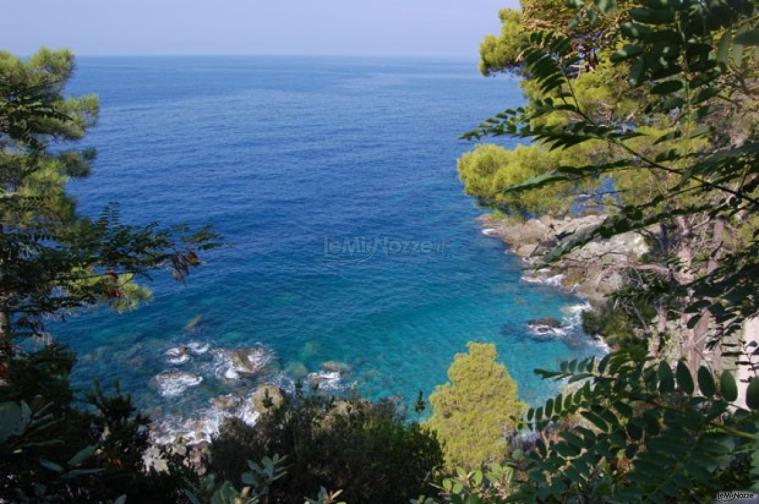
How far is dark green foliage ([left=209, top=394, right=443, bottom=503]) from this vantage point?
5328 mm

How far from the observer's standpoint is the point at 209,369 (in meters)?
20.3

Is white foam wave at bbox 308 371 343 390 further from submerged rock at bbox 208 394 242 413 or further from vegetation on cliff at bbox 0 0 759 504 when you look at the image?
vegetation on cliff at bbox 0 0 759 504

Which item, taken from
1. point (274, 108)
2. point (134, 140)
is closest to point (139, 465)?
point (134, 140)

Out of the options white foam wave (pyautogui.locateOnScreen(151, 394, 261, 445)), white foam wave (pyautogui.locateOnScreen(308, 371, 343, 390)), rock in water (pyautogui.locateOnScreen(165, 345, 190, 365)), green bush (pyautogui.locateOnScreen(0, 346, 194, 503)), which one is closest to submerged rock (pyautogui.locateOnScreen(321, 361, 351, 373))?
white foam wave (pyautogui.locateOnScreen(308, 371, 343, 390))

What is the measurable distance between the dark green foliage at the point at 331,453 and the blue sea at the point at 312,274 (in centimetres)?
646

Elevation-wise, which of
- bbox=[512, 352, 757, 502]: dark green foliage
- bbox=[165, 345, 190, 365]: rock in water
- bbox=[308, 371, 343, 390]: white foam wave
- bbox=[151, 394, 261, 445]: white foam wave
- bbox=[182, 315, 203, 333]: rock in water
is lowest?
bbox=[151, 394, 261, 445]: white foam wave

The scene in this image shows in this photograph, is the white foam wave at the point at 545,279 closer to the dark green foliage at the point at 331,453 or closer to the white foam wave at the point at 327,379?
the white foam wave at the point at 327,379

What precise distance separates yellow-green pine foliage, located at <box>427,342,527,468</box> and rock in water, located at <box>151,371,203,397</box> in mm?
11297

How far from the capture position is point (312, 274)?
2811 cm

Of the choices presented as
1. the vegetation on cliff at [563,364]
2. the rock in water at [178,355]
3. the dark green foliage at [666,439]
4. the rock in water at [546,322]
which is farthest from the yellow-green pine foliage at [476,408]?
the rock in water at [178,355]

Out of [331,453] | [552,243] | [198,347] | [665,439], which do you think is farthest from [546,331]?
[665,439]

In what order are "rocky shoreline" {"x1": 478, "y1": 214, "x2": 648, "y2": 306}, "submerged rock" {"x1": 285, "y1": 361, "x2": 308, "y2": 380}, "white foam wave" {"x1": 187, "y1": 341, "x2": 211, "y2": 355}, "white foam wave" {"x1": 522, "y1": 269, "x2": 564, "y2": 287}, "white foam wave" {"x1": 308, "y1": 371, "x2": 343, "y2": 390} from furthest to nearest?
"white foam wave" {"x1": 522, "y1": 269, "x2": 564, "y2": 287}
"rocky shoreline" {"x1": 478, "y1": 214, "x2": 648, "y2": 306}
"white foam wave" {"x1": 187, "y1": 341, "x2": 211, "y2": 355}
"submerged rock" {"x1": 285, "y1": 361, "x2": 308, "y2": 380}
"white foam wave" {"x1": 308, "y1": 371, "x2": 343, "y2": 390}

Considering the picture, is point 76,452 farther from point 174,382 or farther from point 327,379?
point 174,382

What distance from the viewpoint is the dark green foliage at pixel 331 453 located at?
533cm
